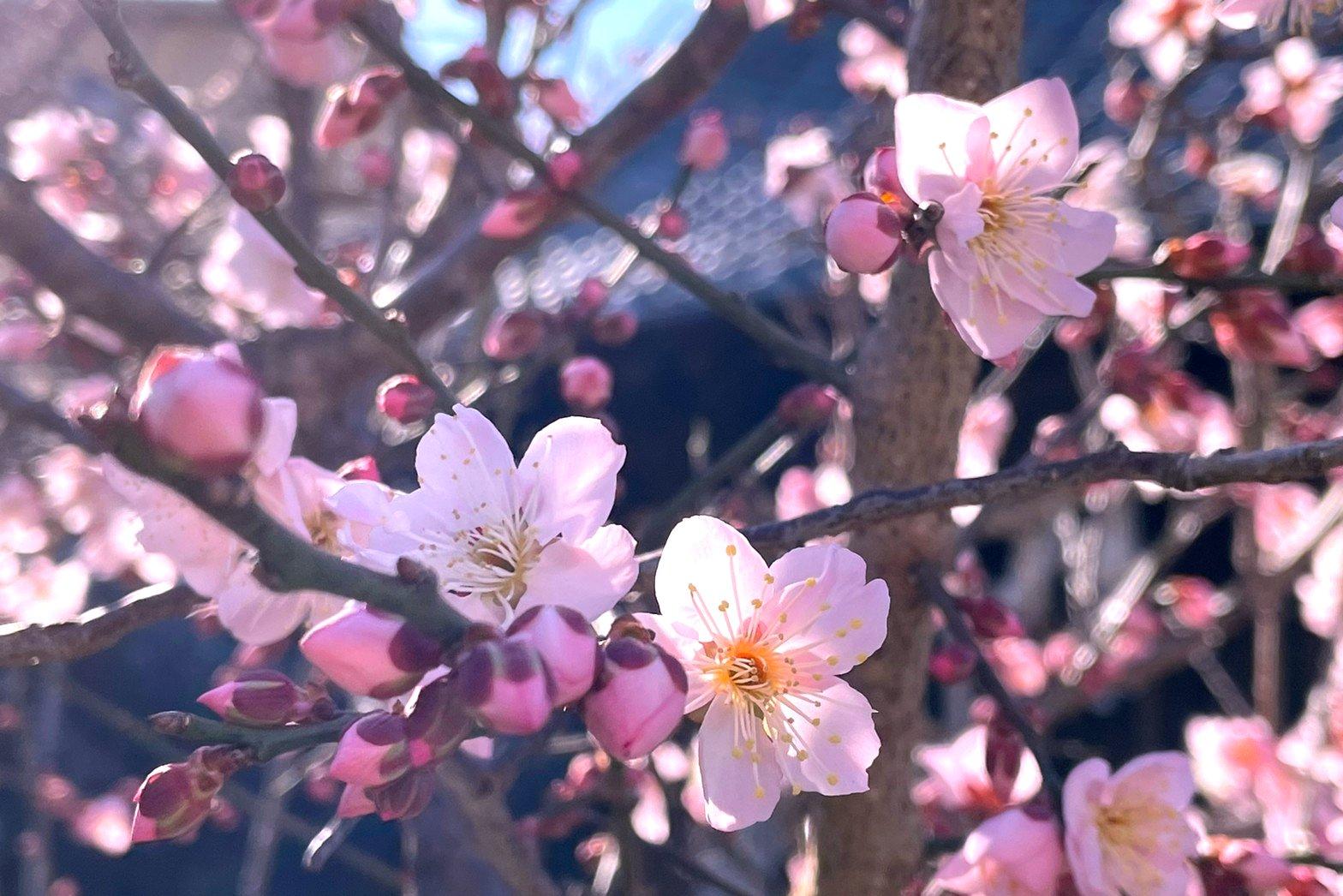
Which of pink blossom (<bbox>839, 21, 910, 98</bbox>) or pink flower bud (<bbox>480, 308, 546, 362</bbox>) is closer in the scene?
pink flower bud (<bbox>480, 308, 546, 362</bbox>)

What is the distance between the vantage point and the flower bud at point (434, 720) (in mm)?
607

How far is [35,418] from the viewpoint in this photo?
1.39 m

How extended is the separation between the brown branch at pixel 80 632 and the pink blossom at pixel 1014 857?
0.77 m

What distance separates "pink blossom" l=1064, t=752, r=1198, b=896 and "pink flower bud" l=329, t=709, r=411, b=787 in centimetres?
67

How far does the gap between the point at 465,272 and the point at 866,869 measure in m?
1.11

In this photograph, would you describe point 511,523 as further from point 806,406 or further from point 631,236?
point 806,406

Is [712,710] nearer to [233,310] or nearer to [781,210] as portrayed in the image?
[233,310]

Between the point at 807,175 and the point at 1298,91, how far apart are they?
1.05 metres

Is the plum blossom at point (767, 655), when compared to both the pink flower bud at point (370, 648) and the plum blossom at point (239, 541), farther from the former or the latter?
the plum blossom at point (239, 541)

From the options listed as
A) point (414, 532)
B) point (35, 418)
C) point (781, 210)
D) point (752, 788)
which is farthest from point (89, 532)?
point (781, 210)

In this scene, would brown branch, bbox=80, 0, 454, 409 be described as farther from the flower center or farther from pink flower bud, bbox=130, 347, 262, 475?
pink flower bud, bbox=130, 347, 262, 475

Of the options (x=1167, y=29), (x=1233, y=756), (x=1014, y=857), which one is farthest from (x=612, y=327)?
(x=1233, y=756)

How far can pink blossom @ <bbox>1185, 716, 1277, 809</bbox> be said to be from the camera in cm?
204

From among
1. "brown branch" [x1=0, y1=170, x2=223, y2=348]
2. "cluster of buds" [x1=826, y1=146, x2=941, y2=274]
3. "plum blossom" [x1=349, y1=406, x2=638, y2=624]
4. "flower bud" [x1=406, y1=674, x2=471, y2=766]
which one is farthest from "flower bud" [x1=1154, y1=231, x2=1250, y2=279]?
"brown branch" [x1=0, y1=170, x2=223, y2=348]
